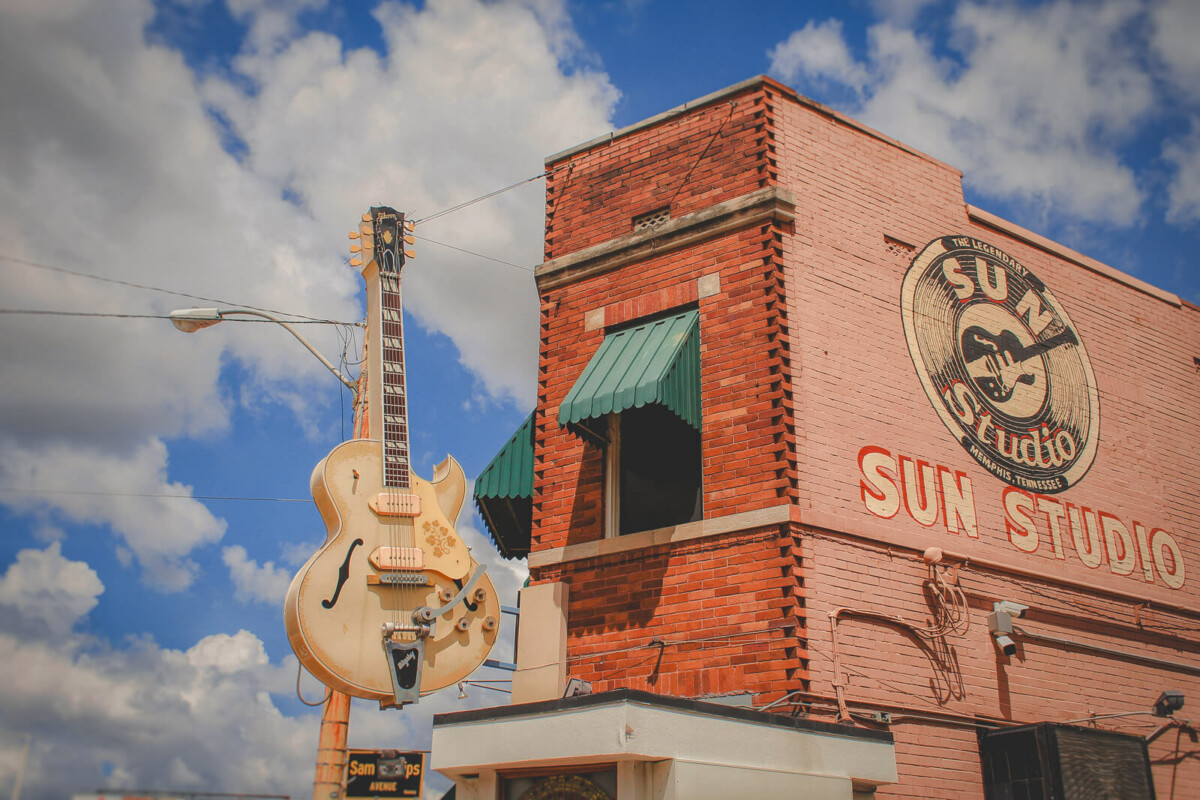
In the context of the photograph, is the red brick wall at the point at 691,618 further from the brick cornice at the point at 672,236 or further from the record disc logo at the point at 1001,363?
the brick cornice at the point at 672,236

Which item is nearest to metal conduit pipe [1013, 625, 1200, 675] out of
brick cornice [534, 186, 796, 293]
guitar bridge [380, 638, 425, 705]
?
brick cornice [534, 186, 796, 293]

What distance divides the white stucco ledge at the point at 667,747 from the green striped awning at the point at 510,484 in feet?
12.2

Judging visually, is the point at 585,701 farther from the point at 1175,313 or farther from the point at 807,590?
the point at 1175,313

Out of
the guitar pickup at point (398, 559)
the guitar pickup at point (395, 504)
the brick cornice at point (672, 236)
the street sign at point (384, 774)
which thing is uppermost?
the brick cornice at point (672, 236)

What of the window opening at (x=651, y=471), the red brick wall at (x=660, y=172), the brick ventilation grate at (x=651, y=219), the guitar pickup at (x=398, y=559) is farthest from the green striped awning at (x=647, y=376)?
the guitar pickup at (x=398, y=559)

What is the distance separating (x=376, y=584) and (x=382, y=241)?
4486 millimetres

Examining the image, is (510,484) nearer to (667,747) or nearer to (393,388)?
(393,388)

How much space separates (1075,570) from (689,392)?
5.05 meters

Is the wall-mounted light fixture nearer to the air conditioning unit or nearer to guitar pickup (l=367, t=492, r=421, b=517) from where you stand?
the air conditioning unit

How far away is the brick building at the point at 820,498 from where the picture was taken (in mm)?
9203

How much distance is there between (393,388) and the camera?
1146 centimetres

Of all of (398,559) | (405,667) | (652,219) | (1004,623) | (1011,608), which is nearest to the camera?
(405,667)

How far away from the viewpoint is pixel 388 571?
32.6ft

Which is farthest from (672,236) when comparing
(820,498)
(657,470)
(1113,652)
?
(1113,652)
